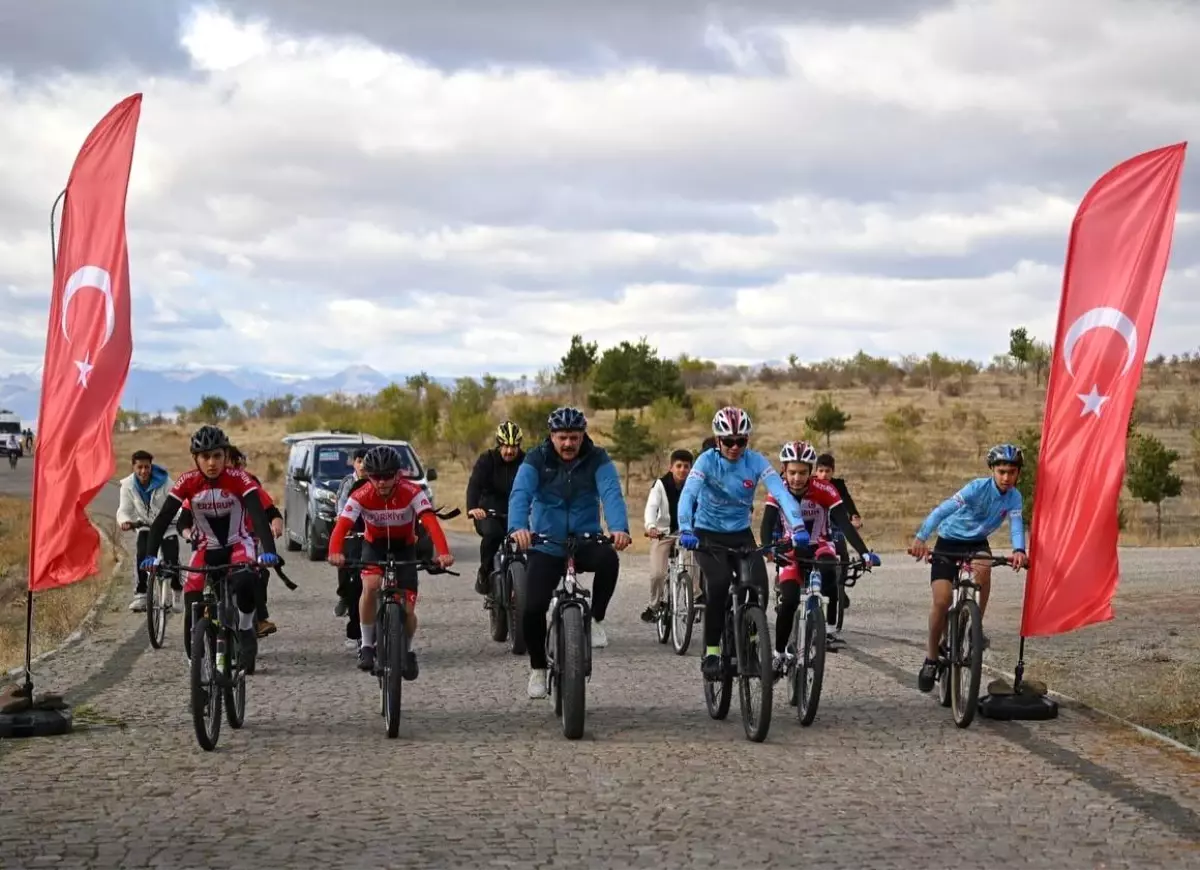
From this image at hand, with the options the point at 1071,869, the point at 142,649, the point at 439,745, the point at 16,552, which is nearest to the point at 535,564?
the point at 439,745

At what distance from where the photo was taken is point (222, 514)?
11.1m

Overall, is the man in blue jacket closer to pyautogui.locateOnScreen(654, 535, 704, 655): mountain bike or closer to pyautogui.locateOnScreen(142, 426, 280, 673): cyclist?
pyautogui.locateOnScreen(142, 426, 280, 673): cyclist

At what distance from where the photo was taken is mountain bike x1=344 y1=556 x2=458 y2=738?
9.66m

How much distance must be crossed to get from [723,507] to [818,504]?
2.31m

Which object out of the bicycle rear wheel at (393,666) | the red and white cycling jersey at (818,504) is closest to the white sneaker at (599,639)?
the red and white cycling jersey at (818,504)

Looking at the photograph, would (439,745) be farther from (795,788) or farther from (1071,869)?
(1071,869)

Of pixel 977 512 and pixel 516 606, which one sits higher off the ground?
pixel 977 512

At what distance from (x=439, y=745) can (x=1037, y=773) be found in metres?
3.42

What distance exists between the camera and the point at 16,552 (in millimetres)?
33000

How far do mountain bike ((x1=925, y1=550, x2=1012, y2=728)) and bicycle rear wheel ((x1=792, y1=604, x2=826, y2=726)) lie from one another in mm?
916

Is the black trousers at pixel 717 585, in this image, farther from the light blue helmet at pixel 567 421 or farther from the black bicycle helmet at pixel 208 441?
the black bicycle helmet at pixel 208 441

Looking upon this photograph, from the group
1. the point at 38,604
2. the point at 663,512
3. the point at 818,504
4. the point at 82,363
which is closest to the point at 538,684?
the point at 818,504

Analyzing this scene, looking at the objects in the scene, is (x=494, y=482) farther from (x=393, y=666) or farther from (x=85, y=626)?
(x=393, y=666)

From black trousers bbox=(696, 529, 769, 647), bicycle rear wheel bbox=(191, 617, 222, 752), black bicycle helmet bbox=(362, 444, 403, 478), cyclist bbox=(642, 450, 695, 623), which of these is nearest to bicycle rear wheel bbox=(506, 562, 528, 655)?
cyclist bbox=(642, 450, 695, 623)
